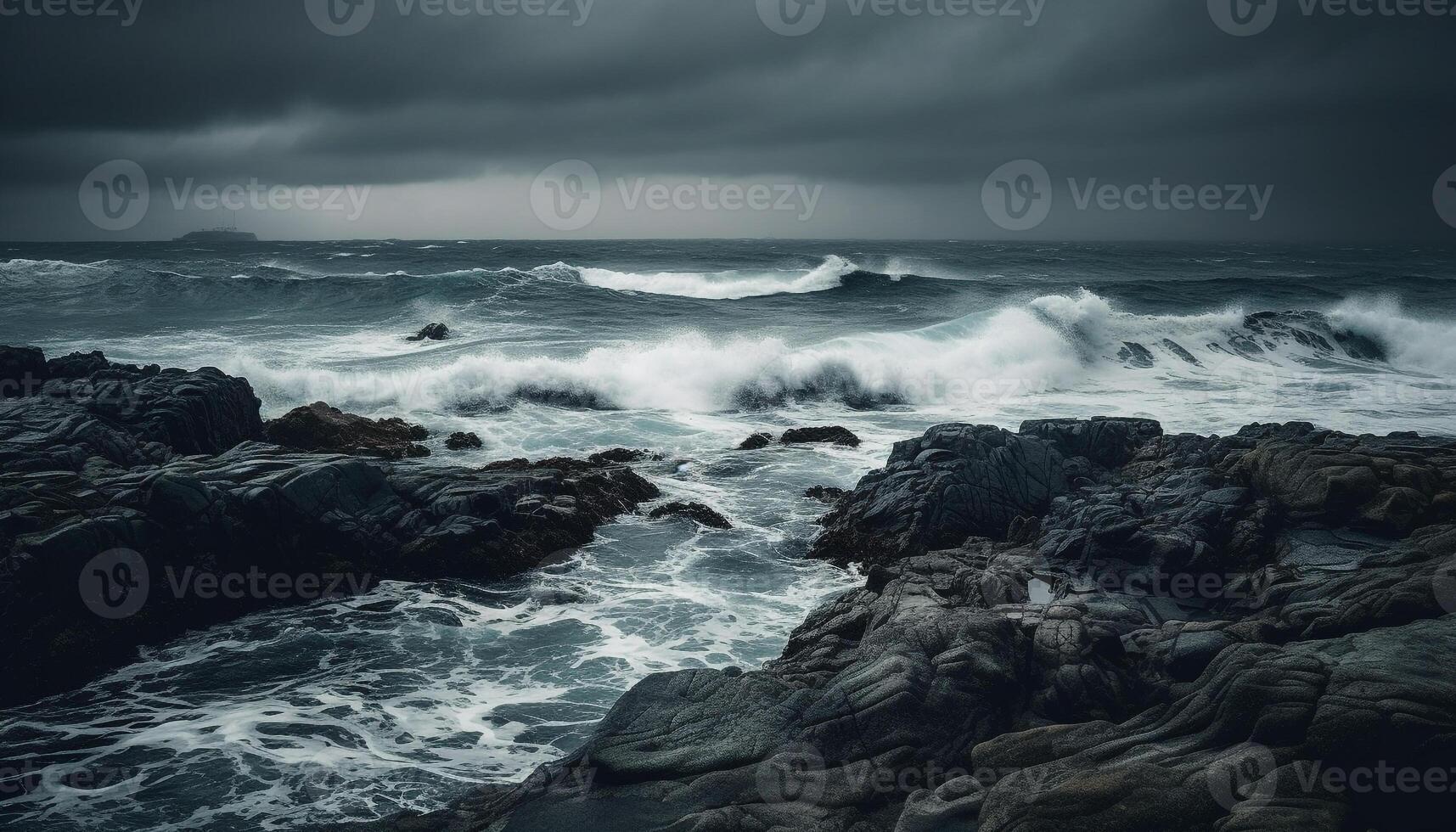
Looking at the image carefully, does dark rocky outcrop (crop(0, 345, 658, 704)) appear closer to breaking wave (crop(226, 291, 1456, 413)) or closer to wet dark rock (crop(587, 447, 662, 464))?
wet dark rock (crop(587, 447, 662, 464))

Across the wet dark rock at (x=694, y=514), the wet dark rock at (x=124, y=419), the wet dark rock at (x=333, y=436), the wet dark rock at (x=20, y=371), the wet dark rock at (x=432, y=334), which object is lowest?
the wet dark rock at (x=694, y=514)

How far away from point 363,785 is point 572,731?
6.95 feet

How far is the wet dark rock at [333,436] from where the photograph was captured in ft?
61.7

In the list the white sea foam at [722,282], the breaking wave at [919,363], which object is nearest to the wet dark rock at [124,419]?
the breaking wave at [919,363]

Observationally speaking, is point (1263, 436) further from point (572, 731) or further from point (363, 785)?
point (363, 785)

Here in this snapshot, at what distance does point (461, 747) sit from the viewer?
8680 millimetres

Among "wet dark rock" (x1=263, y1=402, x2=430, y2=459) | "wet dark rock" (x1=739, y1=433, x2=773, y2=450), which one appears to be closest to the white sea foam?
"wet dark rock" (x1=739, y1=433, x2=773, y2=450)

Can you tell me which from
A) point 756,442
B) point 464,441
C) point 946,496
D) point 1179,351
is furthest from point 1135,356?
point 464,441

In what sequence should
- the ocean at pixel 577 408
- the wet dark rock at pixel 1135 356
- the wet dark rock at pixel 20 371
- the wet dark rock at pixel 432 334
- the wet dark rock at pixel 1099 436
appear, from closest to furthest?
the ocean at pixel 577 408
the wet dark rock at pixel 1099 436
the wet dark rock at pixel 20 371
the wet dark rock at pixel 1135 356
the wet dark rock at pixel 432 334

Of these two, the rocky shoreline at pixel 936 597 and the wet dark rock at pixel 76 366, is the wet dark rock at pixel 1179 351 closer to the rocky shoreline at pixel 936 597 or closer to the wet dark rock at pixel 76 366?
the rocky shoreline at pixel 936 597

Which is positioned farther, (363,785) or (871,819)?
(363,785)

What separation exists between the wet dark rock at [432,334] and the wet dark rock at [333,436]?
13.9 meters

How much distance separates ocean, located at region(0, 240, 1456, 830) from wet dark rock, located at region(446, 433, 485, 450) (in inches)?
38.6

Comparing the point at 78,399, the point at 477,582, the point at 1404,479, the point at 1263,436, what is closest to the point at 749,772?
the point at 477,582
